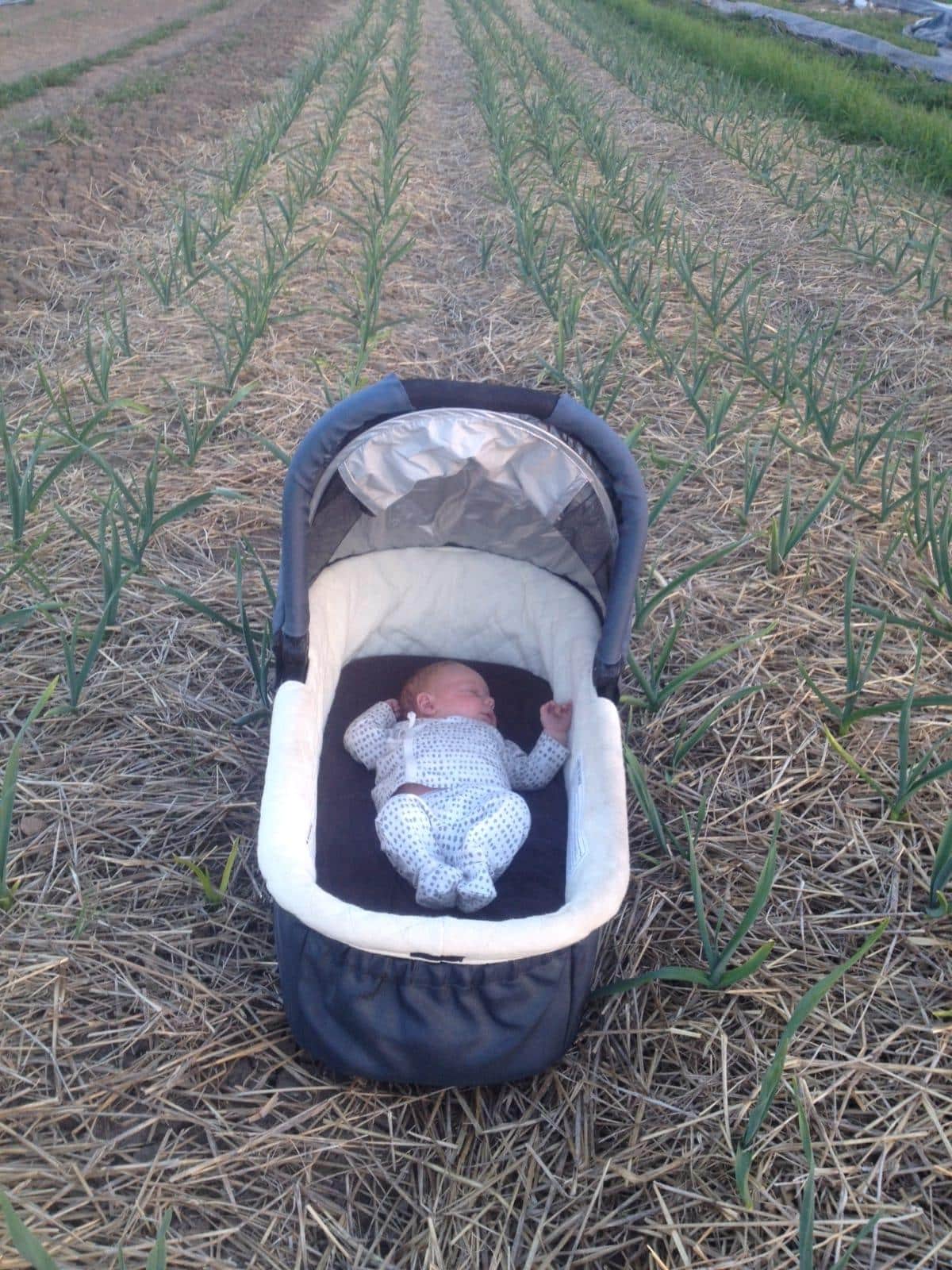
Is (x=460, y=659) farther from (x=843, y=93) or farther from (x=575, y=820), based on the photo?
(x=843, y=93)

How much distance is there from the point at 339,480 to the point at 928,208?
4122 mm

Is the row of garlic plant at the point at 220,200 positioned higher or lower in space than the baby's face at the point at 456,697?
higher

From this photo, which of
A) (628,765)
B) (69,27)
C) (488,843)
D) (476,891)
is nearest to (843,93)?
(628,765)

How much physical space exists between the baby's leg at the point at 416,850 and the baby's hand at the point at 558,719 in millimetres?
339

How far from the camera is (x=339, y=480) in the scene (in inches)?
73.0

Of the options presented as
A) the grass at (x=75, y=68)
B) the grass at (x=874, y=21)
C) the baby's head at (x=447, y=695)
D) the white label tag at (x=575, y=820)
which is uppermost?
the grass at (x=874, y=21)

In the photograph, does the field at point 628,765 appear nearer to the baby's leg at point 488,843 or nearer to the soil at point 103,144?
the soil at point 103,144

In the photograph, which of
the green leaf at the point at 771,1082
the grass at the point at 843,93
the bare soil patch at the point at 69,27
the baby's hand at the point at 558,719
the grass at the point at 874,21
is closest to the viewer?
the green leaf at the point at 771,1082

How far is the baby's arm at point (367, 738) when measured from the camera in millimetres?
1933

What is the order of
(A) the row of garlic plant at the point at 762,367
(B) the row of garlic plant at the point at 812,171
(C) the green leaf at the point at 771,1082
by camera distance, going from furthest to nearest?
(B) the row of garlic plant at the point at 812,171 → (A) the row of garlic plant at the point at 762,367 → (C) the green leaf at the point at 771,1082

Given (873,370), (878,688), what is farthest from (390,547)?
(873,370)

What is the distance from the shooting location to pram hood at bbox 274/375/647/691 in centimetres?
164

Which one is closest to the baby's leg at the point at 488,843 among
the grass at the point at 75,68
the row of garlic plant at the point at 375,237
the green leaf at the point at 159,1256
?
the green leaf at the point at 159,1256

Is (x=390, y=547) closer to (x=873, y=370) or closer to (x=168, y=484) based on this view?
(x=168, y=484)
